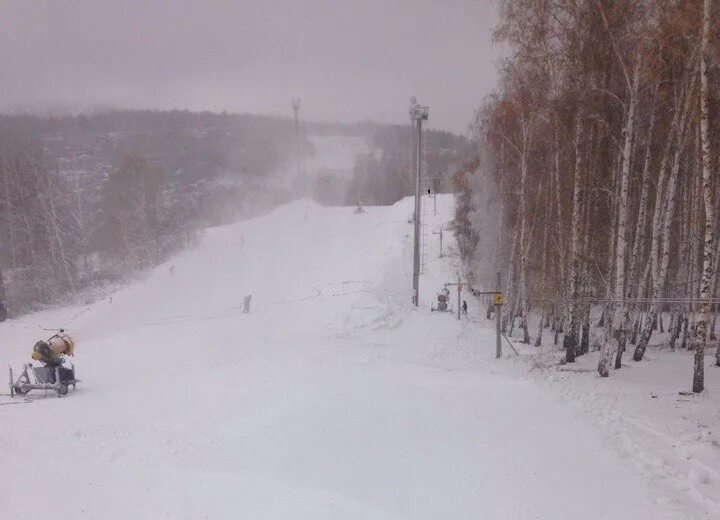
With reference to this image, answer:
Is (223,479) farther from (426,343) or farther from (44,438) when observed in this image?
(426,343)

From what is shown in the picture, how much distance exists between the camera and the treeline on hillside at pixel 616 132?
861 centimetres

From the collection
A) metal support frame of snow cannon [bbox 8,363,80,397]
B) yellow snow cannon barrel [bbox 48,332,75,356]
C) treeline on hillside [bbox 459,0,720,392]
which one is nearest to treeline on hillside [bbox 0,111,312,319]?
yellow snow cannon barrel [bbox 48,332,75,356]

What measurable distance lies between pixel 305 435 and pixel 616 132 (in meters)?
11.4

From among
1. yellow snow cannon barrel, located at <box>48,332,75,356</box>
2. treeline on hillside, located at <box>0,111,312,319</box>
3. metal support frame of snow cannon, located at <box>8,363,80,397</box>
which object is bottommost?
metal support frame of snow cannon, located at <box>8,363,80,397</box>

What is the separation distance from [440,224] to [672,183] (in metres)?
27.6

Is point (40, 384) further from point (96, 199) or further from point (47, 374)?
point (96, 199)

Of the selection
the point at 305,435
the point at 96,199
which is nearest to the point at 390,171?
the point at 96,199

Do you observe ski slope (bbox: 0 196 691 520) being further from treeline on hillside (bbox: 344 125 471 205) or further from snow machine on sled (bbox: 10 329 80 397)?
treeline on hillside (bbox: 344 125 471 205)

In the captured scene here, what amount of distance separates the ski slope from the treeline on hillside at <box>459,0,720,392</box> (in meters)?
3.65

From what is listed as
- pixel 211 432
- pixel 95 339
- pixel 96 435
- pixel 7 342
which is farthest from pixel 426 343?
pixel 7 342

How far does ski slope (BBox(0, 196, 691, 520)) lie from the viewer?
4.81 meters

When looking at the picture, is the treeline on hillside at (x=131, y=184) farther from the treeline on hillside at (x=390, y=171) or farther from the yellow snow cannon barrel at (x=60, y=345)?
the yellow snow cannon barrel at (x=60, y=345)

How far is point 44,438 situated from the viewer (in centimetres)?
710

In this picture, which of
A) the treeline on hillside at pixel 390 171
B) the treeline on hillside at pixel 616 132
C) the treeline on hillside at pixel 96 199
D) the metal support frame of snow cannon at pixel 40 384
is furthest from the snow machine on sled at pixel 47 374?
the treeline on hillside at pixel 390 171
